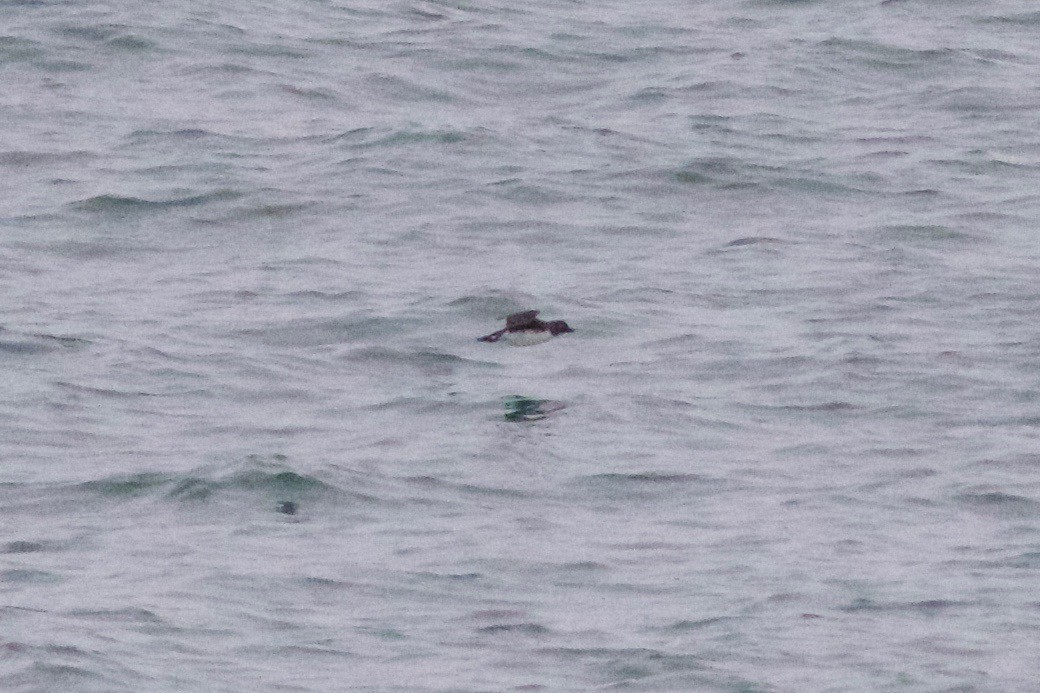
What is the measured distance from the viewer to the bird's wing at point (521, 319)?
609 inches

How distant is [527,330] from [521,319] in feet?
0.33

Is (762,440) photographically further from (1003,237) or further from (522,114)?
(522,114)

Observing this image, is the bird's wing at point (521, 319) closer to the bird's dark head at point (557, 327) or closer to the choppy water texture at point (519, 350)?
the bird's dark head at point (557, 327)

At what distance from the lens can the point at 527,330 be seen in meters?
15.6

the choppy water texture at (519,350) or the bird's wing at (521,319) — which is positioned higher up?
the bird's wing at (521,319)

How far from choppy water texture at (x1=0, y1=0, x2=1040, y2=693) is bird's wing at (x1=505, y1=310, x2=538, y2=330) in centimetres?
43

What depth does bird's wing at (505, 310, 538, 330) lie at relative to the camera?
15461 mm

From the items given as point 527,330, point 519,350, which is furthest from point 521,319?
point 519,350

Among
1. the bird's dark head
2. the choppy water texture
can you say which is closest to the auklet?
the bird's dark head

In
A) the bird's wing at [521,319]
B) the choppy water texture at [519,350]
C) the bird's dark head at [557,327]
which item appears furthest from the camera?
the bird's dark head at [557,327]

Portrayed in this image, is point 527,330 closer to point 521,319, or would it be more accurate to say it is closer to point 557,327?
point 521,319

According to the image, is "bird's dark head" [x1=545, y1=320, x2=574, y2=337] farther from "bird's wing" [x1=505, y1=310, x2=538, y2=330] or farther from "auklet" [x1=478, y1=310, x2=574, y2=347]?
"bird's wing" [x1=505, y1=310, x2=538, y2=330]

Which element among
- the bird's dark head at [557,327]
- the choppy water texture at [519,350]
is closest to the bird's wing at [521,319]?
the bird's dark head at [557,327]

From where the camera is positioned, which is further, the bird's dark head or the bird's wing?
the bird's dark head
